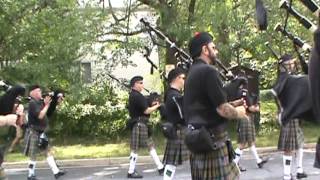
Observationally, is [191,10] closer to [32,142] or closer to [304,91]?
[32,142]

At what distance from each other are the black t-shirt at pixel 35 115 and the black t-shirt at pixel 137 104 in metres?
1.42

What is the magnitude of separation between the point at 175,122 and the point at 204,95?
9.02 ft

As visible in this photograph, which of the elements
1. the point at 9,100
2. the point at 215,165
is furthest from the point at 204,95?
the point at 9,100

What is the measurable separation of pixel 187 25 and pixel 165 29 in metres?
0.49

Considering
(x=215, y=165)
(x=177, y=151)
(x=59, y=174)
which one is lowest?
(x=59, y=174)

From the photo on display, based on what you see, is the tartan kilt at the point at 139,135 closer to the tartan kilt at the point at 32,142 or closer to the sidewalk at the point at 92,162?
the sidewalk at the point at 92,162

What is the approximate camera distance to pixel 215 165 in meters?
4.85

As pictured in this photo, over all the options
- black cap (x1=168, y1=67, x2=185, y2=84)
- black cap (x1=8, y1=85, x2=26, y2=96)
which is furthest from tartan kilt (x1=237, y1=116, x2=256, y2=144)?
black cap (x1=8, y1=85, x2=26, y2=96)

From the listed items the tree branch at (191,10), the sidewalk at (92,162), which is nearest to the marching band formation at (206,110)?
the sidewalk at (92,162)

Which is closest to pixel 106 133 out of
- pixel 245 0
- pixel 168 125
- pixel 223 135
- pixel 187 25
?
pixel 187 25

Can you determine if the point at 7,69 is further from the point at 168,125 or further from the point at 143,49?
the point at 168,125

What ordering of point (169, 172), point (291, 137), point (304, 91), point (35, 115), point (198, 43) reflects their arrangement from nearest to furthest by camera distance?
point (304, 91) < point (198, 43) < point (169, 172) < point (291, 137) < point (35, 115)

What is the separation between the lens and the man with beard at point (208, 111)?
4.59 metres

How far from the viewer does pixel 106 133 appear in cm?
1448
